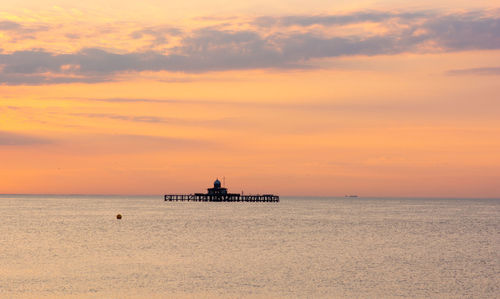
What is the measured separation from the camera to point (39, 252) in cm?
6244

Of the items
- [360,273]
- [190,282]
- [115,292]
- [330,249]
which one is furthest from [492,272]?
[115,292]

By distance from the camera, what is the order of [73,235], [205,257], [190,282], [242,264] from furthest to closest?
[73,235]
[205,257]
[242,264]
[190,282]

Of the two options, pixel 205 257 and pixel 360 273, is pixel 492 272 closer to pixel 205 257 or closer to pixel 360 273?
pixel 360 273

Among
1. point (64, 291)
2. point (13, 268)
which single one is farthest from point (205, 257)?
point (64, 291)

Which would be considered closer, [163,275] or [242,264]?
[163,275]

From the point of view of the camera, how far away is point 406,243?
251ft

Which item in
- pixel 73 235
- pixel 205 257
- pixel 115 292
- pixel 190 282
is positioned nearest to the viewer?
pixel 115 292

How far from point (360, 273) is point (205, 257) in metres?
15.5

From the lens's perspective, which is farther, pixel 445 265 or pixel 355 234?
pixel 355 234

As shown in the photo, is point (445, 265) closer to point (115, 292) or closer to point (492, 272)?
point (492, 272)

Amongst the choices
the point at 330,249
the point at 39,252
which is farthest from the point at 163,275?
the point at 330,249

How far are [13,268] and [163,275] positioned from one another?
11955 millimetres

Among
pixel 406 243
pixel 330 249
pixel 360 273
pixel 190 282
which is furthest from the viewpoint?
pixel 406 243

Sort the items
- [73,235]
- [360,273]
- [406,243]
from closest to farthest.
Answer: [360,273]
[406,243]
[73,235]
